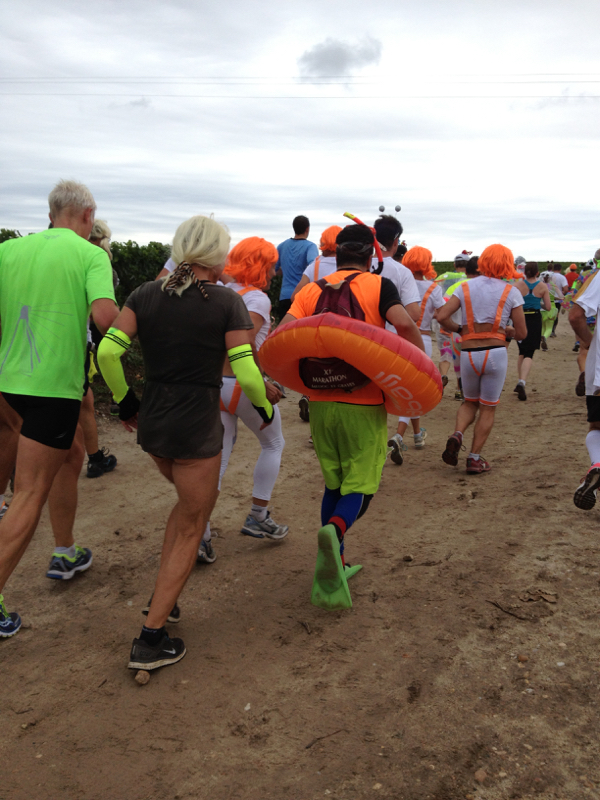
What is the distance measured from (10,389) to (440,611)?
2606mm

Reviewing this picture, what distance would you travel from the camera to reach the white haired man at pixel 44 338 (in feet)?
11.1

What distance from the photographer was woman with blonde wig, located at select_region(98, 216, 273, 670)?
302 cm

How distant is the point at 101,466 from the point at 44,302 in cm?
330

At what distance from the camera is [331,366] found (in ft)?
11.5

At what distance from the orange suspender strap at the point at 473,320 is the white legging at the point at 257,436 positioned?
2569mm

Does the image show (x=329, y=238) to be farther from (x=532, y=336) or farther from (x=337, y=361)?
(x=532, y=336)

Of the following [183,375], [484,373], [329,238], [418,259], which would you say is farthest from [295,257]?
[183,375]

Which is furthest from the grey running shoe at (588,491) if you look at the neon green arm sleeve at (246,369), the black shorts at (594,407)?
the neon green arm sleeve at (246,369)

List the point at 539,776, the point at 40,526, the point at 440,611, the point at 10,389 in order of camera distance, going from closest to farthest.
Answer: the point at 539,776
the point at 10,389
the point at 440,611
the point at 40,526

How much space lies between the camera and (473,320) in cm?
630

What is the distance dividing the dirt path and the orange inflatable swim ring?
123 centimetres

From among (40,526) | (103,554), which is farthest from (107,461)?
(103,554)

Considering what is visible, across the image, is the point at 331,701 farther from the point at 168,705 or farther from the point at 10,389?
the point at 10,389

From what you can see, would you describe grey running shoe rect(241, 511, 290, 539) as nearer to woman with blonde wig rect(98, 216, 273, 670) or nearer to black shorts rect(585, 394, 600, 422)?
woman with blonde wig rect(98, 216, 273, 670)
